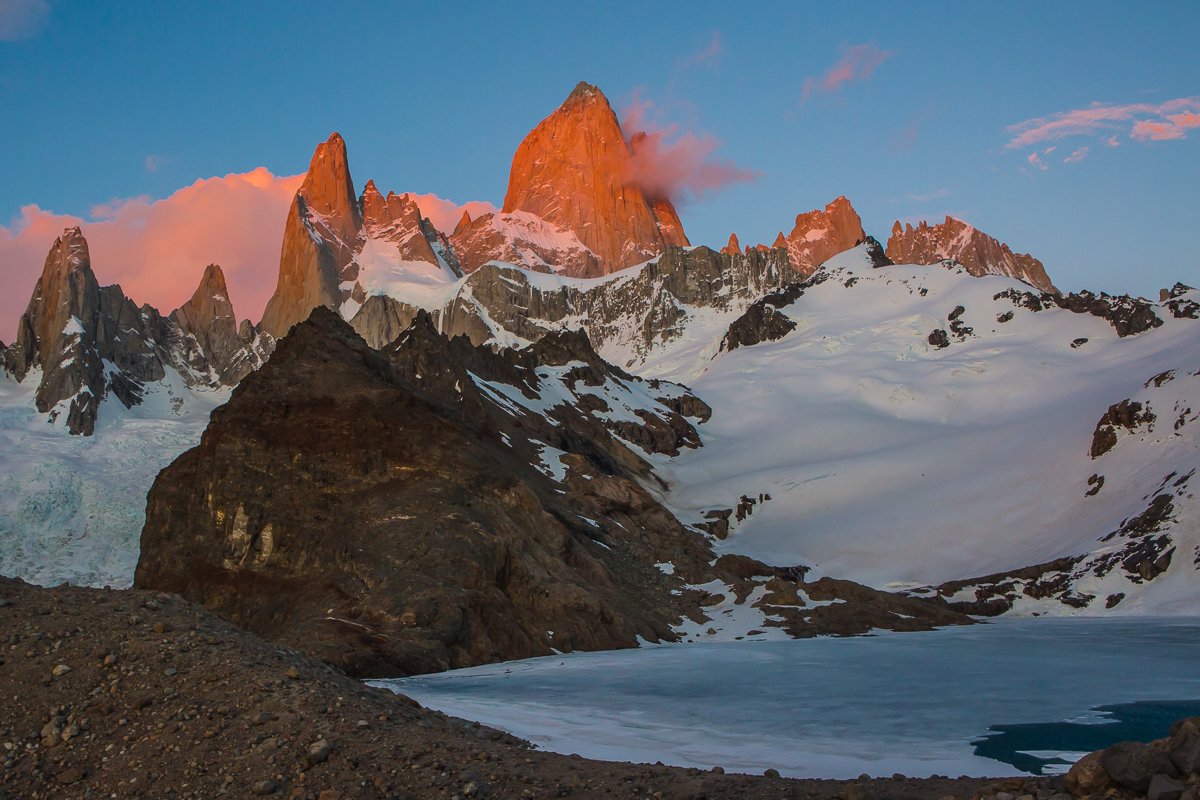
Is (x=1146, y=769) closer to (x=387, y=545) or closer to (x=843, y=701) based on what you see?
(x=843, y=701)

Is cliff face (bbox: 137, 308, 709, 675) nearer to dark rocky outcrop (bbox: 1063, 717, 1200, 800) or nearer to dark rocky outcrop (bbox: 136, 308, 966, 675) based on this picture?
dark rocky outcrop (bbox: 136, 308, 966, 675)

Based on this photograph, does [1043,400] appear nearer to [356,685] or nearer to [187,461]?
[187,461]

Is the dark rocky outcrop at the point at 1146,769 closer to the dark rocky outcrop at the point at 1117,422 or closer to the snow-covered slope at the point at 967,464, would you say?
the snow-covered slope at the point at 967,464

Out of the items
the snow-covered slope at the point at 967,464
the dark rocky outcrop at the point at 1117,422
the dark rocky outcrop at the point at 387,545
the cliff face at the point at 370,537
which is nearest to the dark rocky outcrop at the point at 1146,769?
the cliff face at the point at 370,537

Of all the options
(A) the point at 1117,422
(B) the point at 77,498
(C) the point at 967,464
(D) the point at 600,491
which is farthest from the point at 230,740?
(C) the point at 967,464

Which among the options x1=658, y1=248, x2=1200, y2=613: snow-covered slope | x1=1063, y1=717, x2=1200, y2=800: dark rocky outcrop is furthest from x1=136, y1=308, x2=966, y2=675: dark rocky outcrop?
x1=1063, y1=717, x2=1200, y2=800: dark rocky outcrop

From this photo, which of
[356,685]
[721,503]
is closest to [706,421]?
[721,503]
